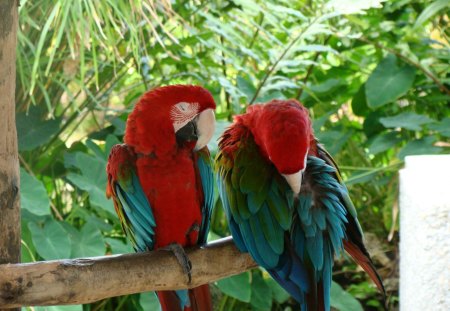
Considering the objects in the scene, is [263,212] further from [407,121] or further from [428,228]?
[407,121]

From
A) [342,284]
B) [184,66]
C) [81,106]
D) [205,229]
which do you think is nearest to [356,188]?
[342,284]

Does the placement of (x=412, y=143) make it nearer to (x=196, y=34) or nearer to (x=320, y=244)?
(x=196, y=34)

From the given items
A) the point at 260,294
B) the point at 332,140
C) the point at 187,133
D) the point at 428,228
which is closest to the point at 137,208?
the point at 187,133

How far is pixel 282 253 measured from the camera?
0.96m

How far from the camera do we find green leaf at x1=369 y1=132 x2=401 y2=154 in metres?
2.00

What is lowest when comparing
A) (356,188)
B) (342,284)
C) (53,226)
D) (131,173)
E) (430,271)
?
(342,284)

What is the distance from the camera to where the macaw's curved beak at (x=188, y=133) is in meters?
0.99

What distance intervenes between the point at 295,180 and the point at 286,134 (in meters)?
0.07

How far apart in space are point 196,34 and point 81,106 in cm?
38

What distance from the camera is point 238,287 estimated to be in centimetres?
172

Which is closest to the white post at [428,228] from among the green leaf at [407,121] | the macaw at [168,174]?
the green leaf at [407,121]

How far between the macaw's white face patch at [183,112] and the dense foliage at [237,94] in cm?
53

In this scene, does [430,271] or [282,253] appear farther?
[430,271]

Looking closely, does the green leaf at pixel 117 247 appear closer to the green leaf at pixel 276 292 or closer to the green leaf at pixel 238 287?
the green leaf at pixel 238 287
